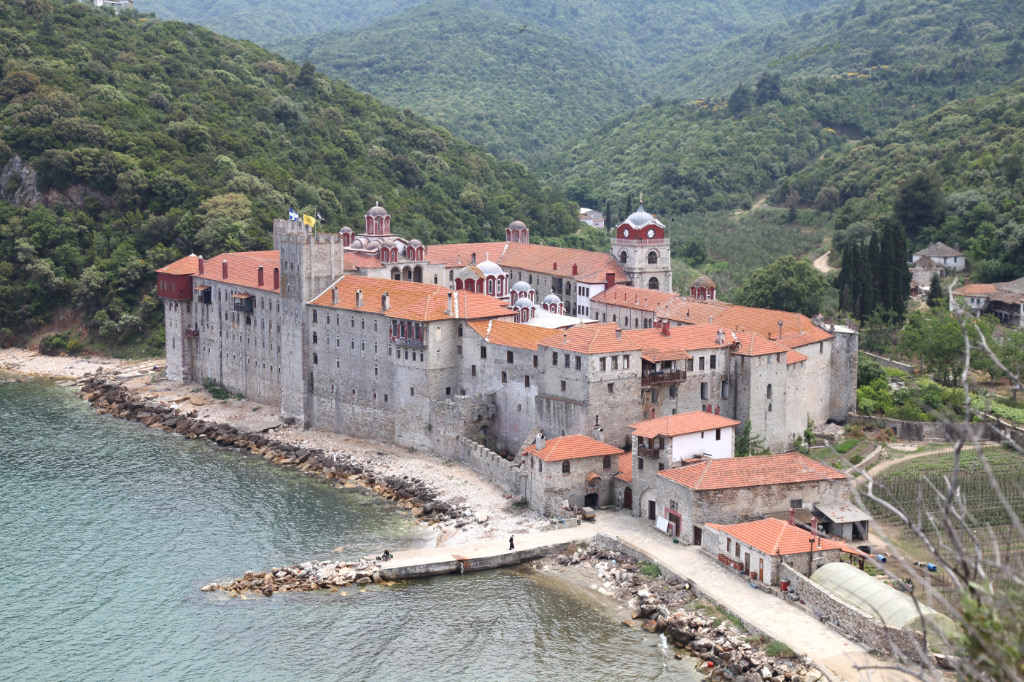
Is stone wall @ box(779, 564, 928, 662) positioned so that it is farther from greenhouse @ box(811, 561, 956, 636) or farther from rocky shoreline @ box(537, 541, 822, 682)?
rocky shoreline @ box(537, 541, 822, 682)

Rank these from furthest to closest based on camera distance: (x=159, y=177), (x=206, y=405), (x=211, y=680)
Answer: (x=159, y=177), (x=206, y=405), (x=211, y=680)

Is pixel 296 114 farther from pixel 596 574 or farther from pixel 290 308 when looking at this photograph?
pixel 596 574

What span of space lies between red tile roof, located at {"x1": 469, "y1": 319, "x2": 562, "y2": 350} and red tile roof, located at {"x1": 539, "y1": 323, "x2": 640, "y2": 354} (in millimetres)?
677

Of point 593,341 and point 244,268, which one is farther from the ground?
point 244,268

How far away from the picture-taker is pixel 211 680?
38812 millimetres

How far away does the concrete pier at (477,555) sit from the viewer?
4716cm

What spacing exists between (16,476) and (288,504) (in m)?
16.6

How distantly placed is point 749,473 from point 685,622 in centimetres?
982

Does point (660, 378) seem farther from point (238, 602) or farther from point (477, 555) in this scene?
point (238, 602)

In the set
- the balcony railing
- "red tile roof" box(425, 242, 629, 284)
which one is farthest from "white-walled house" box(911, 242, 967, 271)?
the balcony railing

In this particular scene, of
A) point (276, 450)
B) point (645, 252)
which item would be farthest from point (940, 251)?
point (276, 450)

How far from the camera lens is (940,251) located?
8962cm

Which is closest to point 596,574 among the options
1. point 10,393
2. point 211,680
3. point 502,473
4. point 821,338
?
point 502,473

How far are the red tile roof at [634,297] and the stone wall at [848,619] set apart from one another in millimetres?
32673
